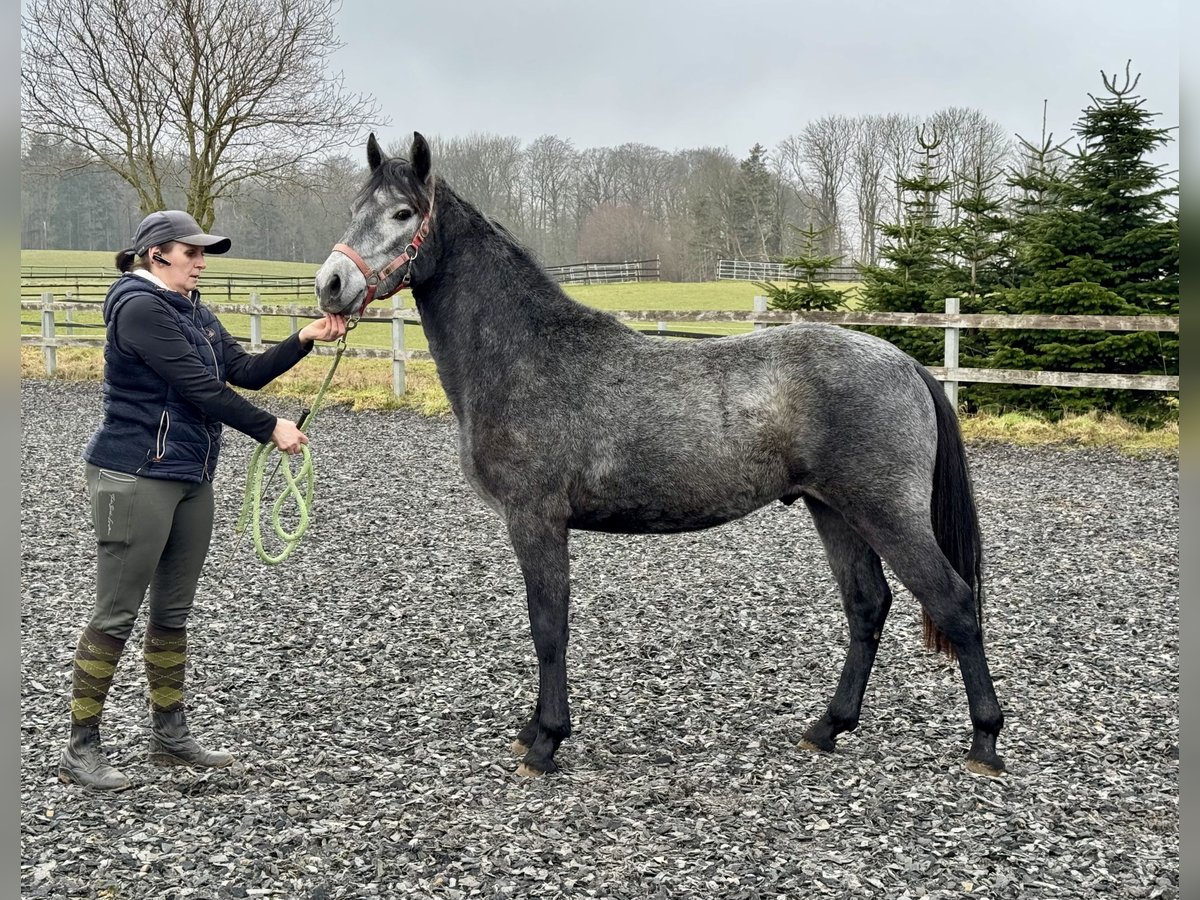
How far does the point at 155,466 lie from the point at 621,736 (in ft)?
7.64

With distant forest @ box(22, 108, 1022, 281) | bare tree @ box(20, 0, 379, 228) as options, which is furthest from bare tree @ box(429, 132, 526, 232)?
bare tree @ box(20, 0, 379, 228)

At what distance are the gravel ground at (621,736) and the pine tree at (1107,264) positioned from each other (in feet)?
A: 19.4

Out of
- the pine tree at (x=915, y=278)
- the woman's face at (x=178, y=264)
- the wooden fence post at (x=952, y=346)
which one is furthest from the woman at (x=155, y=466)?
the pine tree at (x=915, y=278)

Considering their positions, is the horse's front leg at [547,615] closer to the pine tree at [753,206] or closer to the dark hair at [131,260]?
the dark hair at [131,260]

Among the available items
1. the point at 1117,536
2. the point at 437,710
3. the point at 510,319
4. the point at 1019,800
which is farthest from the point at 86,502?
the point at 1117,536

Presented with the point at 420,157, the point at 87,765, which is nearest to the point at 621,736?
the point at 87,765

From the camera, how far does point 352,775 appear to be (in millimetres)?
3852

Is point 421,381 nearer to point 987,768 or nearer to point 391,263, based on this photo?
point 391,263

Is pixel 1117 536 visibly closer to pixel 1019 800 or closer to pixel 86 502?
pixel 1019 800

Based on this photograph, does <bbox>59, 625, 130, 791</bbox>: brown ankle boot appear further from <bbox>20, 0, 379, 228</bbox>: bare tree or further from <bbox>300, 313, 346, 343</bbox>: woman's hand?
<bbox>20, 0, 379, 228</bbox>: bare tree

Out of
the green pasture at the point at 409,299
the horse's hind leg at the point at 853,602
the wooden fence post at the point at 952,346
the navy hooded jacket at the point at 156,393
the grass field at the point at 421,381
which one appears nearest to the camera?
the navy hooded jacket at the point at 156,393

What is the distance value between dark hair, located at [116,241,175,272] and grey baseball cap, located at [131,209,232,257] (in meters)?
0.02

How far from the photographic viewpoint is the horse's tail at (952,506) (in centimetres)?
406

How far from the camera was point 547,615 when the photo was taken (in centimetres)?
398
